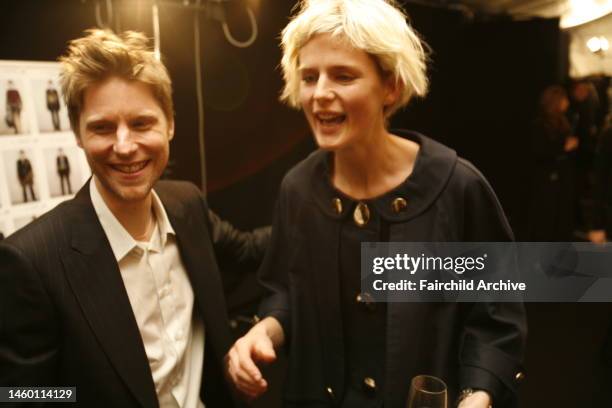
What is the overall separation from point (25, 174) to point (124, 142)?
2.84ft

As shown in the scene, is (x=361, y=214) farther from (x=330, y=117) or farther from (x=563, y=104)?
(x=563, y=104)

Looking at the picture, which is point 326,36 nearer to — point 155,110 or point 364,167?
point 364,167

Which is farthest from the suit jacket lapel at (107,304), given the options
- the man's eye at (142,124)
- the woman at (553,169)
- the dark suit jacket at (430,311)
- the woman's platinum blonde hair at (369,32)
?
the woman at (553,169)

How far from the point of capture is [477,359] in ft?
3.51

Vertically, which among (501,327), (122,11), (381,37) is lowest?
(501,327)

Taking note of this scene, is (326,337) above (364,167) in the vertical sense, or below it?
below

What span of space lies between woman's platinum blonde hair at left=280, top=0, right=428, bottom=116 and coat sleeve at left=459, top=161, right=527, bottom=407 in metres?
0.27

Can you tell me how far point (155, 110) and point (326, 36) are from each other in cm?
46

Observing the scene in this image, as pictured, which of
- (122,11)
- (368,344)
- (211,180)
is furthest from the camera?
(211,180)

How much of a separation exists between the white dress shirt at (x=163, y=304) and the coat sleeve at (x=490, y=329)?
2.22 ft

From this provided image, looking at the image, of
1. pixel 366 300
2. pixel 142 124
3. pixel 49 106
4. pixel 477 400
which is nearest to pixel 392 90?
pixel 366 300

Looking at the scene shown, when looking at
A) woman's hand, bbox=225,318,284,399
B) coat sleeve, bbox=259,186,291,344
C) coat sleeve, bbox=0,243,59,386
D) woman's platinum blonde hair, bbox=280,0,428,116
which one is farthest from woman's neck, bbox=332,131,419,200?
coat sleeve, bbox=0,243,59,386

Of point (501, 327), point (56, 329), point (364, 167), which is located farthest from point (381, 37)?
point (56, 329)

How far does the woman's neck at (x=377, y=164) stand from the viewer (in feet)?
3.79
